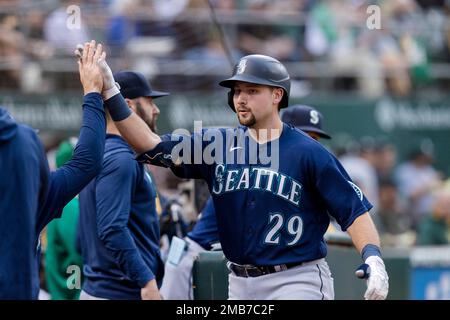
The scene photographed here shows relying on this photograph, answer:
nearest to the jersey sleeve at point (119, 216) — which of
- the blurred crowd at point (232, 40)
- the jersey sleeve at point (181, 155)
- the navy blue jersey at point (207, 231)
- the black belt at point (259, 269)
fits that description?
the jersey sleeve at point (181, 155)

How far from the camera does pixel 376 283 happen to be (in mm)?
5359

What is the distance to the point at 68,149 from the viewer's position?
27.2 feet

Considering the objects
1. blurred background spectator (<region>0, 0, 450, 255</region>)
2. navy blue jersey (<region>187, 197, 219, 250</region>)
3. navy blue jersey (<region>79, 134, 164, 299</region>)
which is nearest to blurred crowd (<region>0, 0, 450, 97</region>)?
blurred background spectator (<region>0, 0, 450, 255</region>)

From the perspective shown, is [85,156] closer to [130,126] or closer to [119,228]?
[130,126]

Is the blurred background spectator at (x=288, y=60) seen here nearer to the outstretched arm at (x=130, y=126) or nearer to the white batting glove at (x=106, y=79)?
the outstretched arm at (x=130, y=126)

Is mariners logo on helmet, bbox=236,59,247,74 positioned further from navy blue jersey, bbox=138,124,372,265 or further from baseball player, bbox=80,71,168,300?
baseball player, bbox=80,71,168,300

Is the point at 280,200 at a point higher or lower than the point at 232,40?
lower

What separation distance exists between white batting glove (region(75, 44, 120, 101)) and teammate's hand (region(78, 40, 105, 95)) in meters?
0.03

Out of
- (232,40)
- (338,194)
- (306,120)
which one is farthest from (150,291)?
(232,40)

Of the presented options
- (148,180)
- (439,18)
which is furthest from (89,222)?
(439,18)

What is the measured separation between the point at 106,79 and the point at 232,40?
856cm

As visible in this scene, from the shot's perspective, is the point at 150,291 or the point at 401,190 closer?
the point at 150,291

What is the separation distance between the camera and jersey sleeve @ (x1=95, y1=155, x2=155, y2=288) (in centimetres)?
634

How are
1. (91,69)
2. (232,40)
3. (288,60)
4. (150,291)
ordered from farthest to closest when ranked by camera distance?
(288,60)
(232,40)
(150,291)
(91,69)
